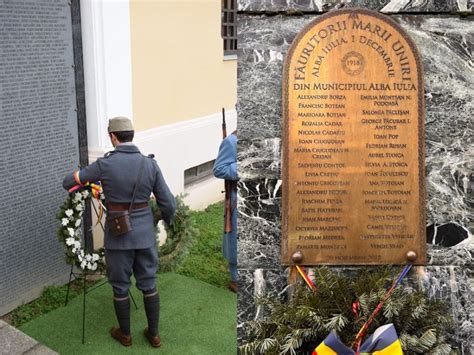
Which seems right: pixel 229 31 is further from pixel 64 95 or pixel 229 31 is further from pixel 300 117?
pixel 300 117

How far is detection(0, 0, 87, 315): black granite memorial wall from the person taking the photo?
5.19m

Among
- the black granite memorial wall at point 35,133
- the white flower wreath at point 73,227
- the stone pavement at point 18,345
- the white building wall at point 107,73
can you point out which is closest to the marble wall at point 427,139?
the stone pavement at point 18,345

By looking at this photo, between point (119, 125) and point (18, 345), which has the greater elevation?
point (119, 125)

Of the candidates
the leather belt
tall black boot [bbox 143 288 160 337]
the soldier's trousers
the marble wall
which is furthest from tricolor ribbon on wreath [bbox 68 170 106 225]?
the marble wall

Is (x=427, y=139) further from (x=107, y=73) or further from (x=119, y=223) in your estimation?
(x=107, y=73)

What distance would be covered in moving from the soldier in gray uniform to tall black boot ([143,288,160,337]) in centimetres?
1

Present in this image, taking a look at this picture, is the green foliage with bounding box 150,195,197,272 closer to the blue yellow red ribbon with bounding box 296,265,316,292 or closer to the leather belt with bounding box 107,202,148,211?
the leather belt with bounding box 107,202,148,211

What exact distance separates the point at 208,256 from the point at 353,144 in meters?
4.57

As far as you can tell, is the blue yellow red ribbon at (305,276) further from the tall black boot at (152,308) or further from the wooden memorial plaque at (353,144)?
the tall black boot at (152,308)

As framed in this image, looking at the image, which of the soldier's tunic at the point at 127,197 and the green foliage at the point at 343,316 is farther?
the soldier's tunic at the point at 127,197

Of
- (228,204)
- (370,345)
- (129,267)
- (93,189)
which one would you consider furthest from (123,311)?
(370,345)

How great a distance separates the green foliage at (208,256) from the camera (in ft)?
21.1

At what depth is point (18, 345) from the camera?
3918mm

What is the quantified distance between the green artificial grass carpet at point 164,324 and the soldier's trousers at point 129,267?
0.54 meters
